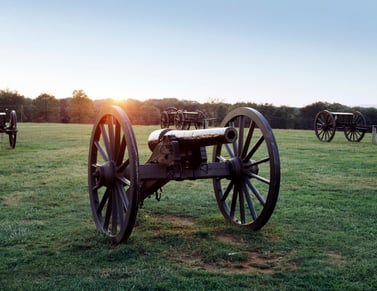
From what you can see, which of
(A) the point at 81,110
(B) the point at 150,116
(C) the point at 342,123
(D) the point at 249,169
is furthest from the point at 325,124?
(A) the point at 81,110

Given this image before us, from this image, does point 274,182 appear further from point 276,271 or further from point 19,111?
point 19,111

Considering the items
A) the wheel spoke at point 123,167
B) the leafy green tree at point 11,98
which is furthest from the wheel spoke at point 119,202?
the leafy green tree at point 11,98

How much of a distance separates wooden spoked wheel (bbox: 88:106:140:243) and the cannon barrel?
0.49 metres

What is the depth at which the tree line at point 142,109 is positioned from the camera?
1401 inches

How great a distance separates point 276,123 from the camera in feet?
117

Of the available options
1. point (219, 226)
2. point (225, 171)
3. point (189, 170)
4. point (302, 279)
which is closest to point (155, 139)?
point (189, 170)

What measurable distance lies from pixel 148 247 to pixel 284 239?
1562mm

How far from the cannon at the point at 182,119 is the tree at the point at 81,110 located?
18.4 metres

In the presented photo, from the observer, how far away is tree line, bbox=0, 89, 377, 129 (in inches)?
1401

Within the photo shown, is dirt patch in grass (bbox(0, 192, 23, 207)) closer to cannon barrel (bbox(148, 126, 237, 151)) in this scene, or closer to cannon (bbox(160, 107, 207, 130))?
cannon barrel (bbox(148, 126, 237, 151))

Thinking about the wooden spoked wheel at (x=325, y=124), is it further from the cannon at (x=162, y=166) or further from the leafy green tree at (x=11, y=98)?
the leafy green tree at (x=11, y=98)

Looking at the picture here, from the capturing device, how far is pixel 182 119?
2338cm

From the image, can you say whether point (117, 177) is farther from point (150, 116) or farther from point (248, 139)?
point (150, 116)

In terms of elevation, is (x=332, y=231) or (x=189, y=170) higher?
(x=189, y=170)
